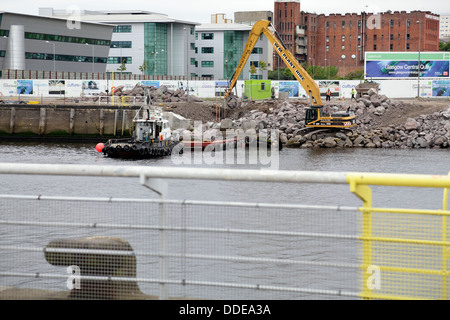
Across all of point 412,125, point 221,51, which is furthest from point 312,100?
point 221,51

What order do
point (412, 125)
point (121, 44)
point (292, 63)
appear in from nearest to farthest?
point (412, 125), point (292, 63), point (121, 44)

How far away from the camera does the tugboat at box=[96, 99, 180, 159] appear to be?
139ft

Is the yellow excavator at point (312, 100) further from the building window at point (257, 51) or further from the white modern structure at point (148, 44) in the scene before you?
the building window at point (257, 51)

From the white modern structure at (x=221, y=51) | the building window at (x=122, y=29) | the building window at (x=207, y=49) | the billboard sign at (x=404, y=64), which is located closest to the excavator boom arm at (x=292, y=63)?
the billboard sign at (x=404, y=64)

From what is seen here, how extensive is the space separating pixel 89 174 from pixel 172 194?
23.1 m

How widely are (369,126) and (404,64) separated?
84.0 feet

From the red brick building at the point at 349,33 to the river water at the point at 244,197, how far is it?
80975 mm

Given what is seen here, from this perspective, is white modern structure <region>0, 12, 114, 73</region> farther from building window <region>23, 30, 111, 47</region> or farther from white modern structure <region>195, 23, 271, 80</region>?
white modern structure <region>195, 23, 271, 80</region>

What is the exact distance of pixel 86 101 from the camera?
231 ft

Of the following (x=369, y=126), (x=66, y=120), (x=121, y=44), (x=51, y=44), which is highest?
(x=121, y=44)

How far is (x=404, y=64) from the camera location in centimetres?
8212

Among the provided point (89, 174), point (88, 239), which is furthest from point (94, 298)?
point (89, 174)

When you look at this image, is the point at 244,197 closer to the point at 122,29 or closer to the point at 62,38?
the point at 62,38

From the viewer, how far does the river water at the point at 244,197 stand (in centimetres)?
774
